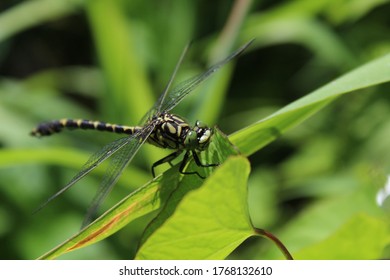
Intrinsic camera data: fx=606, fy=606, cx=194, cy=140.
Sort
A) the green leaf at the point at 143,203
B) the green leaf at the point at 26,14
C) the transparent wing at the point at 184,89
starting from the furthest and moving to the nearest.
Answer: the green leaf at the point at 26,14 < the transparent wing at the point at 184,89 < the green leaf at the point at 143,203

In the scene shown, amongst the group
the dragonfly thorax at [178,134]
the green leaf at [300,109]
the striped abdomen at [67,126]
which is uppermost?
the striped abdomen at [67,126]

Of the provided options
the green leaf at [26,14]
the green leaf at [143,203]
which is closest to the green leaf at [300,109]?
the green leaf at [143,203]

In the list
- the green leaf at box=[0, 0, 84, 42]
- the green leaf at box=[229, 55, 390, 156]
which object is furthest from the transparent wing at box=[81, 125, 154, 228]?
the green leaf at box=[0, 0, 84, 42]

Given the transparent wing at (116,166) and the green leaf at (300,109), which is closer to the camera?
the green leaf at (300,109)

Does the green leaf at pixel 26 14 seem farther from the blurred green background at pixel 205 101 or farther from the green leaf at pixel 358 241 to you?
the green leaf at pixel 358 241

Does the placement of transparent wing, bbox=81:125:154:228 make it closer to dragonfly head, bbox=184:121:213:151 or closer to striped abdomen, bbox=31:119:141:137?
dragonfly head, bbox=184:121:213:151
